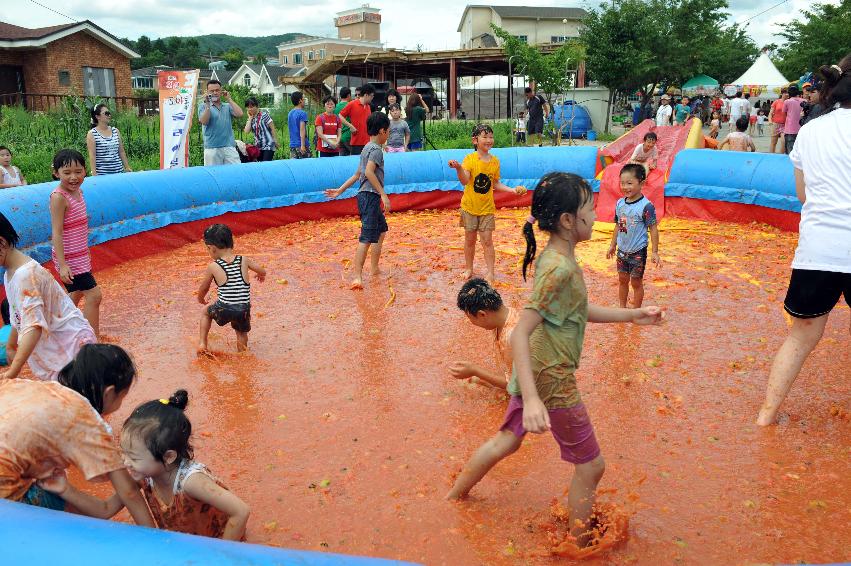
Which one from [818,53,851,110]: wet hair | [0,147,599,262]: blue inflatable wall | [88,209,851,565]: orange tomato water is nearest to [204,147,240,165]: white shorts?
[0,147,599,262]: blue inflatable wall

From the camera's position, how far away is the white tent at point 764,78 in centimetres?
3291

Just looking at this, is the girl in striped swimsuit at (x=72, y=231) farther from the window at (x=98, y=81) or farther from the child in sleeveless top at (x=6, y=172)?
the window at (x=98, y=81)

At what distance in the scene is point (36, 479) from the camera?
252 centimetres

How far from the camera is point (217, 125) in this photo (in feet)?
34.6

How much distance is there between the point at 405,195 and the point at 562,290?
30.6 ft

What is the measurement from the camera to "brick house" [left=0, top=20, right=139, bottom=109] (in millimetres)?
27297

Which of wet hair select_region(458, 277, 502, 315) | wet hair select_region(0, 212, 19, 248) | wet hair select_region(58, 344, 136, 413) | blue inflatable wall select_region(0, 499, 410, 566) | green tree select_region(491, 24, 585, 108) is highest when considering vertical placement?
green tree select_region(491, 24, 585, 108)

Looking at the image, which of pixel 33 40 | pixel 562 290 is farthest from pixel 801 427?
pixel 33 40

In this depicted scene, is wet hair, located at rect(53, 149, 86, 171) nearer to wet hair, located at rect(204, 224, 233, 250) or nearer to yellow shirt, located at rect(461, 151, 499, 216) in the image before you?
wet hair, located at rect(204, 224, 233, 250)

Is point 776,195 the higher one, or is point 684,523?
point 776,195

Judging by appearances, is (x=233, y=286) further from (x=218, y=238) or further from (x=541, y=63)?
(x=541, y=63)

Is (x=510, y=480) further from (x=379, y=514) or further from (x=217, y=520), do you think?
(x=217, y=520)

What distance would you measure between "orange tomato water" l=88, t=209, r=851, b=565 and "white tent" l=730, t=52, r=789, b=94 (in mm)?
Answer: 29326

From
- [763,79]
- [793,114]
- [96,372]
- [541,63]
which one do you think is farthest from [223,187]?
[763,79]
